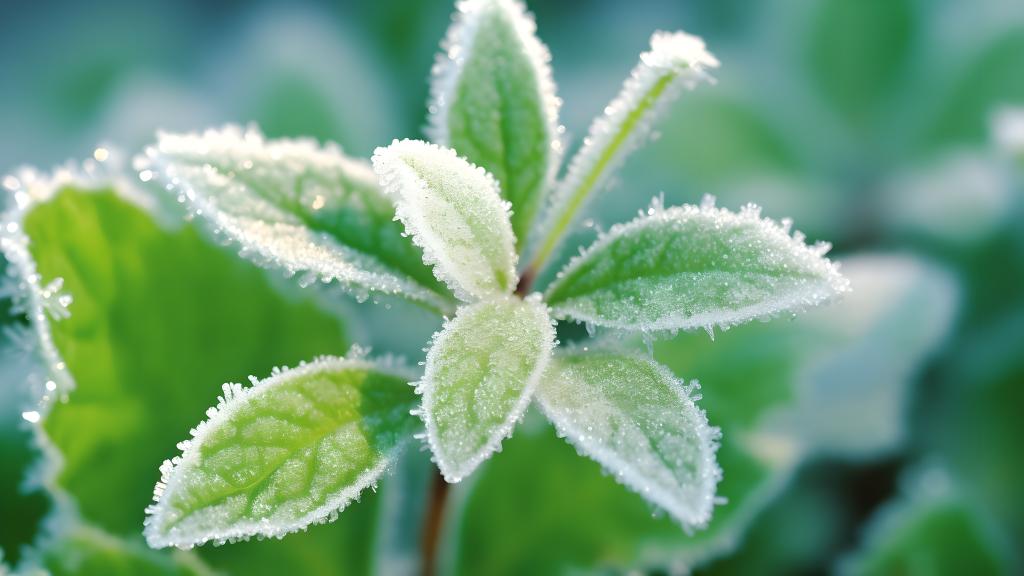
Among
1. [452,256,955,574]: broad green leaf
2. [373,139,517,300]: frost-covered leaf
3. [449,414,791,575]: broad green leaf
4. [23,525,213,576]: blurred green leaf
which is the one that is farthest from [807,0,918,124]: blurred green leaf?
[23,525,213,576]: blurred green leaf

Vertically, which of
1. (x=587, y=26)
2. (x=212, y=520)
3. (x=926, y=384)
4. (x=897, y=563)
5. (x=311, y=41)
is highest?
(x=587, y=26)

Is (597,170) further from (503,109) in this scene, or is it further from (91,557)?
(91,557)

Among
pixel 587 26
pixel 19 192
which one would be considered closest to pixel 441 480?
pixel 19 192

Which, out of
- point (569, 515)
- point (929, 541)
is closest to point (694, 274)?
point (569, 515)

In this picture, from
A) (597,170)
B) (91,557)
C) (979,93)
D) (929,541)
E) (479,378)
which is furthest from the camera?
(979,93)

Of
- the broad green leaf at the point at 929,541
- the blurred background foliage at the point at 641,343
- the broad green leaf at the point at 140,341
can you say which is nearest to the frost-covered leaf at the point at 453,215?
the blurred background foliage at the point at 641,343

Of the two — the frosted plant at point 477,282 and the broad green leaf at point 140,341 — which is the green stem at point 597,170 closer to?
the frosted plant at point 477,282

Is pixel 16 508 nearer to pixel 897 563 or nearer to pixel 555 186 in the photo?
pixel 555 186

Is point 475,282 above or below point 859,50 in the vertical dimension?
below
